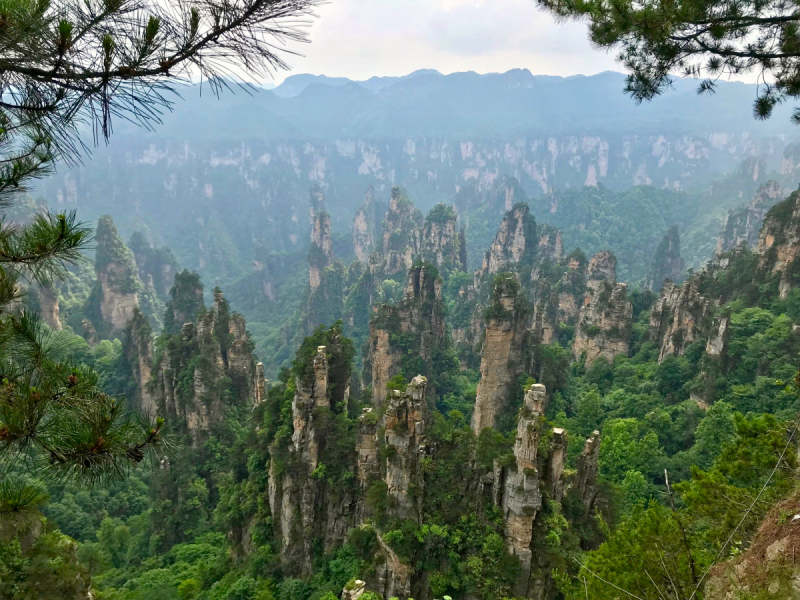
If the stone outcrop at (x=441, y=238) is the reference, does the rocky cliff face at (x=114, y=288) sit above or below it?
below

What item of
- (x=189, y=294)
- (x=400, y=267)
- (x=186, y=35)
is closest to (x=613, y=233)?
(x=400, y=267)

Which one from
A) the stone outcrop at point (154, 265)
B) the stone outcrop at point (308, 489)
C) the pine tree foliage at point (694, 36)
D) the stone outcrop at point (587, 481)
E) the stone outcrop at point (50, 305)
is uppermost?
the pine tree foliage at point (694, 36)

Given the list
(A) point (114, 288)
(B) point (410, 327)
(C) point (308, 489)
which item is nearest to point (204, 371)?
(B) point (410, 327)

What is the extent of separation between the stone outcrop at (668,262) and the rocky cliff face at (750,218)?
5.37 meters

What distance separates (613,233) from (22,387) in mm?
109849

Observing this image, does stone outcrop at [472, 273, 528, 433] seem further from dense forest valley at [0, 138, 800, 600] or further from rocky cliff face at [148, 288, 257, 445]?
rocky cliff face at [148, 288, 257, 445]

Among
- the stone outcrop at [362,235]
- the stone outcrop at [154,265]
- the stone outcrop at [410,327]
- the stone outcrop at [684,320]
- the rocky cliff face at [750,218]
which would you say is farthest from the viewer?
the stone outcrop at [362,235]

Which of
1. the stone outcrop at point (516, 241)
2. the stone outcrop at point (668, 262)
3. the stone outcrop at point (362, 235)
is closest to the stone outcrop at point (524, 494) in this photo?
the stone outcrop at point (516, 241)

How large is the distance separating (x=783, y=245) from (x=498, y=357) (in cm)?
1693

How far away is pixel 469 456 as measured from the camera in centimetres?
1546

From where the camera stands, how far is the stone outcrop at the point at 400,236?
72688mm

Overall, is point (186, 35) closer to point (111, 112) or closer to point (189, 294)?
point (111, 112)

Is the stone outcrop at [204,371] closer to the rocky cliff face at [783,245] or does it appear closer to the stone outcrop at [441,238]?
the rocky cliff face at [783,245]

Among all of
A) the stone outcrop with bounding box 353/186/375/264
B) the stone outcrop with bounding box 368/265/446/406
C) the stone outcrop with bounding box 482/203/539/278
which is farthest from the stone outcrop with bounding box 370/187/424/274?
the stone outcrop with bounding box 368/265/446/406
